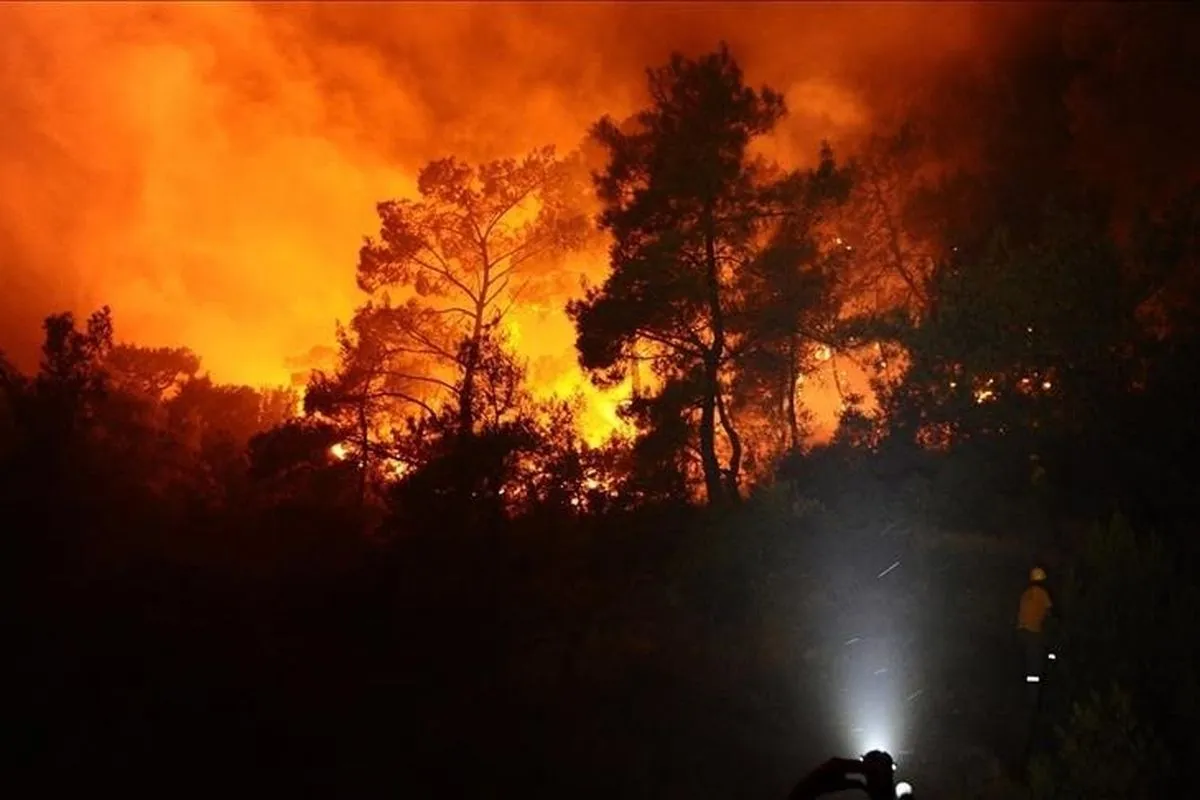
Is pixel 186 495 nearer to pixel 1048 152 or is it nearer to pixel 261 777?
pixel 261 777

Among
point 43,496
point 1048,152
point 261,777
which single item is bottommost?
point 261,777

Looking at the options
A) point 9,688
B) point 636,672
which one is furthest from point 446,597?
point 9,688

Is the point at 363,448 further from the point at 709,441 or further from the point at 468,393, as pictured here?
the point at 709,441

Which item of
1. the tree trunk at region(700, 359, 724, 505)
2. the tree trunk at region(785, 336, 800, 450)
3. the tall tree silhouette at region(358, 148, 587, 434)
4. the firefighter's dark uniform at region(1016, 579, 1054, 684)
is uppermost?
the tall tree silhouette at region(358, 148, 587, 434)

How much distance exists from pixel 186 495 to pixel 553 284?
1049cm

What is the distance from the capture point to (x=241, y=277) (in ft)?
142

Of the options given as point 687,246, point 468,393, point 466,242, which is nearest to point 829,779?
point 468,393

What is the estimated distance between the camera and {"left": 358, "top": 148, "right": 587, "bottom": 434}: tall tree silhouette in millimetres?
23188

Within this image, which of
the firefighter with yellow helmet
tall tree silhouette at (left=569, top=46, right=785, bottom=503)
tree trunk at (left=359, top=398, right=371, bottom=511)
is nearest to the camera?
the firefighter with yellow helmet

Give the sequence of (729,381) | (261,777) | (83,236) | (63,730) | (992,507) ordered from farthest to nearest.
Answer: (83,236), (729,381), (992,507), (63,730), (261,777)

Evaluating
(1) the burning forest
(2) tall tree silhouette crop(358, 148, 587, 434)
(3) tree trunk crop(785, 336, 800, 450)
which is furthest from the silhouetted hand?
(3) tree trunk crop(785, 336, 800, 450)

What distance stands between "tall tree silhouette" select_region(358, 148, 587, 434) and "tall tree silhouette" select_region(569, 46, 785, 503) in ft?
10.8

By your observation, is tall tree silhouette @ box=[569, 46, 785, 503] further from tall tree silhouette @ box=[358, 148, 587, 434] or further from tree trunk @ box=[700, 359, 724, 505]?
tall tree silhouette @ box=[358, 148, 587, 434]

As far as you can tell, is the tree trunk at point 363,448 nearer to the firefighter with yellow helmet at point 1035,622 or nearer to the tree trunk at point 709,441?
the tree trunk at point 709,441
